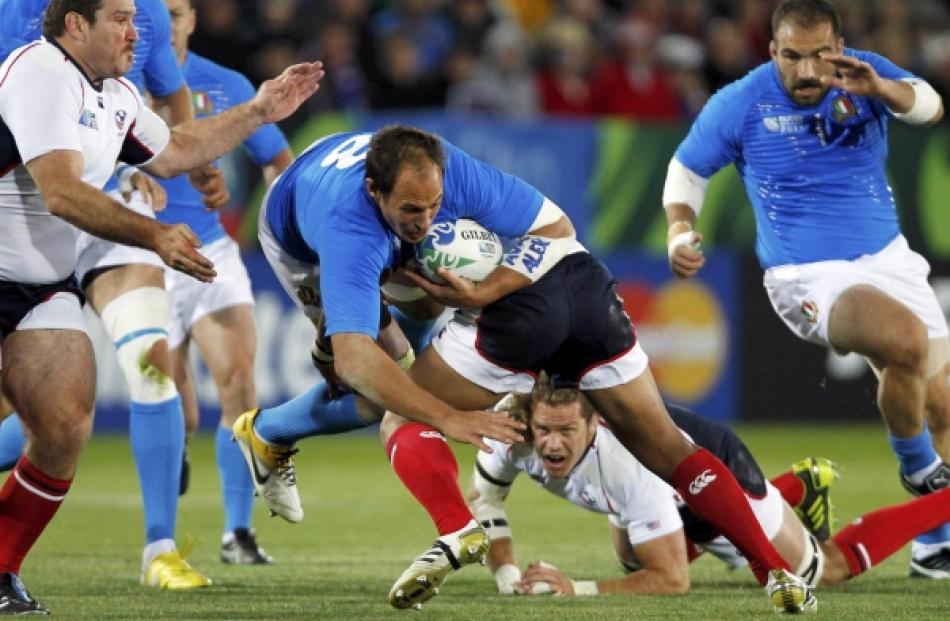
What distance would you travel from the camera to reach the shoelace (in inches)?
280

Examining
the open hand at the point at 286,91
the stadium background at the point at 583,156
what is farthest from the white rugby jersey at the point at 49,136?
the stadium background at the point at 583,156

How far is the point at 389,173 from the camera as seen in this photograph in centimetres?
580

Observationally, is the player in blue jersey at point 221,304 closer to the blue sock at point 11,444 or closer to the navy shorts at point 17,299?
the blue sock at point 11,444

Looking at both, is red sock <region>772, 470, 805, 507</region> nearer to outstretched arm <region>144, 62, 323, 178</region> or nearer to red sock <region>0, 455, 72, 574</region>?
outstretched arm <region>144, 62, 323, 178</region>

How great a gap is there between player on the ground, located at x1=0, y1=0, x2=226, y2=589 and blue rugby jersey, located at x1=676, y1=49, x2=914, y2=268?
238 cm

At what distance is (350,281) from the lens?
573cm

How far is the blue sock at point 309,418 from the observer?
6938 mm

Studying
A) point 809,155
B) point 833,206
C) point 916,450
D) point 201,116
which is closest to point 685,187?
point 809,155

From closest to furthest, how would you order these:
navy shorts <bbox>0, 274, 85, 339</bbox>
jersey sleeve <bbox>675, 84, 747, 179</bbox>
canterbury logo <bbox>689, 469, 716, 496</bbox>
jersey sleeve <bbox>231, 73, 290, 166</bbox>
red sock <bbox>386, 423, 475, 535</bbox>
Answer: red sock <bbox>386, 423, 475, 535</bbox>
navy shorts <bbox>0, 274, 85, 339</bbox>
canterbury logo <bbox>689, 469, 716, 496</bbox>
jersey sleeve <bbox>675, 84, 747, 179</bbox>
jersey sleeve <bbox>231, 73, 290, 166</bbox>

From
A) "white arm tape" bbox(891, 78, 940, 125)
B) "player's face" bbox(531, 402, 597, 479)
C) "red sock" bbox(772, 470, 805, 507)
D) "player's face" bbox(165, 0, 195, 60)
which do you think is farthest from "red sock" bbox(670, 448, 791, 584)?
"player's face" bbox(165, 0, 195, 60)

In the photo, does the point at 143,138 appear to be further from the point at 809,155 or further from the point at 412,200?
the point at 809,155

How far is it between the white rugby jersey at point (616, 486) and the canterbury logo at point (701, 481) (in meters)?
0.61

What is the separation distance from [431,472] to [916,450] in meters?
2.71

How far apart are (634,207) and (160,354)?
8.87m
